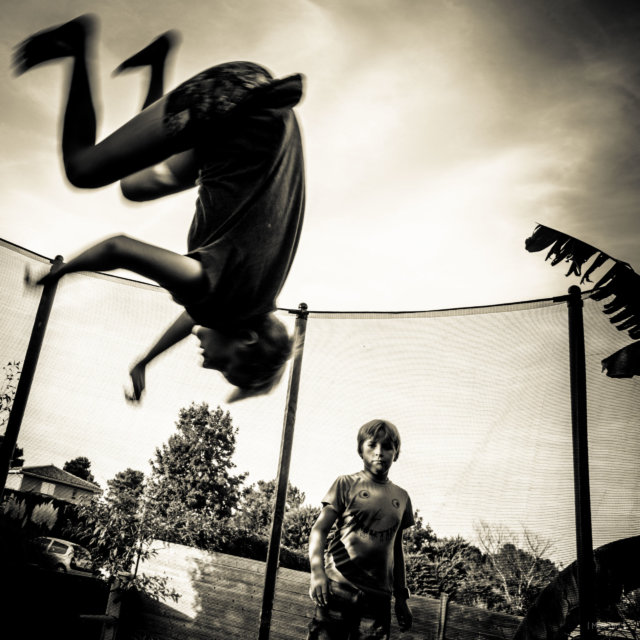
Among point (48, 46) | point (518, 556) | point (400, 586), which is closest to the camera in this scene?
point (48, 46)

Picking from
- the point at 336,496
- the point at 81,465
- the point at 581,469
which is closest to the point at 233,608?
the point at 81,465

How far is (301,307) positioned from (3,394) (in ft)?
6.23

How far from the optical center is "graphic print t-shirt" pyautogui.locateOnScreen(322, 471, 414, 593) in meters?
2.04

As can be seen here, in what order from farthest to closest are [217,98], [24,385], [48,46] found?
[24,385] → [48,46] → [217,98]

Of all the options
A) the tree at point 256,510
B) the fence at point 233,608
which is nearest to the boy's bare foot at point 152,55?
the fence at point 233,608

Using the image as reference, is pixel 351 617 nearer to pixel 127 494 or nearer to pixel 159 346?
pixel 159 346

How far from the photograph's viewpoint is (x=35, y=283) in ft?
2.70

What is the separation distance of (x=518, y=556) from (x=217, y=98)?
248 centimetres

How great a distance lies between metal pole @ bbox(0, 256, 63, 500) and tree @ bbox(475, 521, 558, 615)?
8.89ft

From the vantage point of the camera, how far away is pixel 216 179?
0.81 meters

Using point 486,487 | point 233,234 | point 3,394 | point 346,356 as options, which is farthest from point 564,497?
point 3,394

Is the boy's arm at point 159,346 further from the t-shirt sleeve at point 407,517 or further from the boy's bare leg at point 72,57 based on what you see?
the t-shirt sleeve at point 407,517

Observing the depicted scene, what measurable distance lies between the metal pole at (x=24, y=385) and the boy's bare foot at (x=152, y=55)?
95.8 inches

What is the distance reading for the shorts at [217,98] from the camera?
679 millimetres
